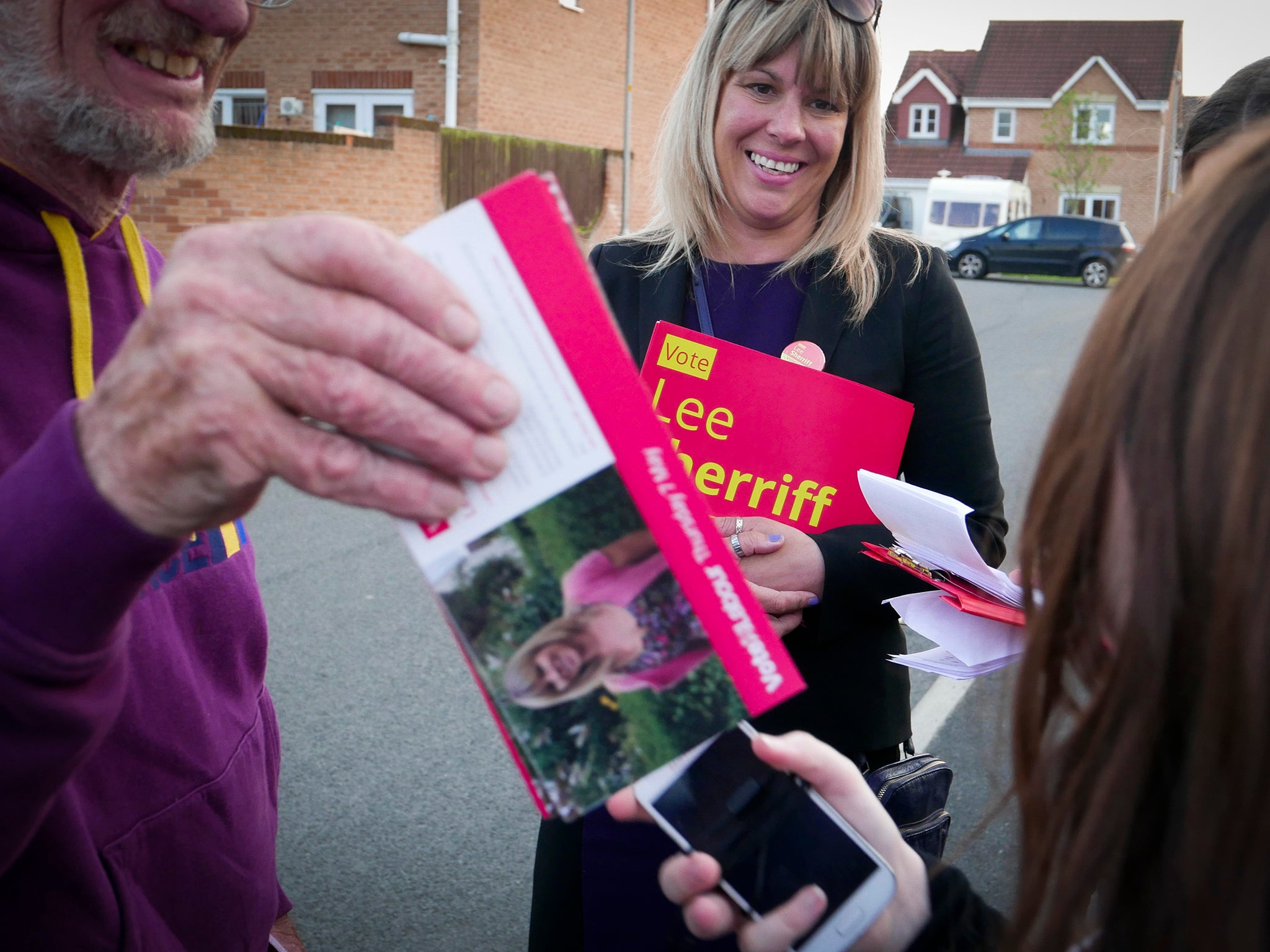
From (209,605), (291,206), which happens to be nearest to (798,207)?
(209,605)

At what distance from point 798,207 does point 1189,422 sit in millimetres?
1548

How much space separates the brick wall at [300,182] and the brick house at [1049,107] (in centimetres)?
2925

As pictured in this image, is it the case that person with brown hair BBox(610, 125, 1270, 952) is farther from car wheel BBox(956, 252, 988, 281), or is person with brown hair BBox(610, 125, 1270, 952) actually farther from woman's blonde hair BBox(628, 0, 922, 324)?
car wheel BBox(956, 252, 988, 281)

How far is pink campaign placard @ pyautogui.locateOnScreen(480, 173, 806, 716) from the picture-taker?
792 mm

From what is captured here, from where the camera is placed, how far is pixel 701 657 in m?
0.86

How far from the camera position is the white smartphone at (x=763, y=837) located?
3.24 ft

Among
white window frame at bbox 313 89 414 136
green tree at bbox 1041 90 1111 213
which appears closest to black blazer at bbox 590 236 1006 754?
white window frame at bbox 313 89 414 136

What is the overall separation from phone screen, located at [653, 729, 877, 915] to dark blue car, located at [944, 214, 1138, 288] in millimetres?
24799

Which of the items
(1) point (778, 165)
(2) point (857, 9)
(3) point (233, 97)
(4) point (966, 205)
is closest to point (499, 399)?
(1) point (778, 165)

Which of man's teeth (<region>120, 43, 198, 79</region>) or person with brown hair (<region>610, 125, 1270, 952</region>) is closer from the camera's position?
person with brown hair (<region>610, 125, 1270, 952</region>)

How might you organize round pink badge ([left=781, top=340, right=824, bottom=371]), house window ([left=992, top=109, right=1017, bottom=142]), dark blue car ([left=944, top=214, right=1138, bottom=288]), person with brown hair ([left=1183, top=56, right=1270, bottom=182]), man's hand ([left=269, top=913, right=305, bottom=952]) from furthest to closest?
house window ([left=992, top=109, right=1017, bottom=142]) < dark blue car ([left=944, top=214, right=1138, bottom=288]) < person with brown hair ([left=1183, top=56, right=1270, bottom=182]) < round pink badge ([left=781, top=340, right=824, bottom=371]) < man's hand ([left=269, top=913, right=305, bottom=952])

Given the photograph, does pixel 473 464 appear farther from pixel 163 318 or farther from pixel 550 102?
pixel 550 102

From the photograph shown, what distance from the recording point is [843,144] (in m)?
2.30

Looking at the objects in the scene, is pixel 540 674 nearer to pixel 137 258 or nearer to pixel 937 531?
pixel 937 531
